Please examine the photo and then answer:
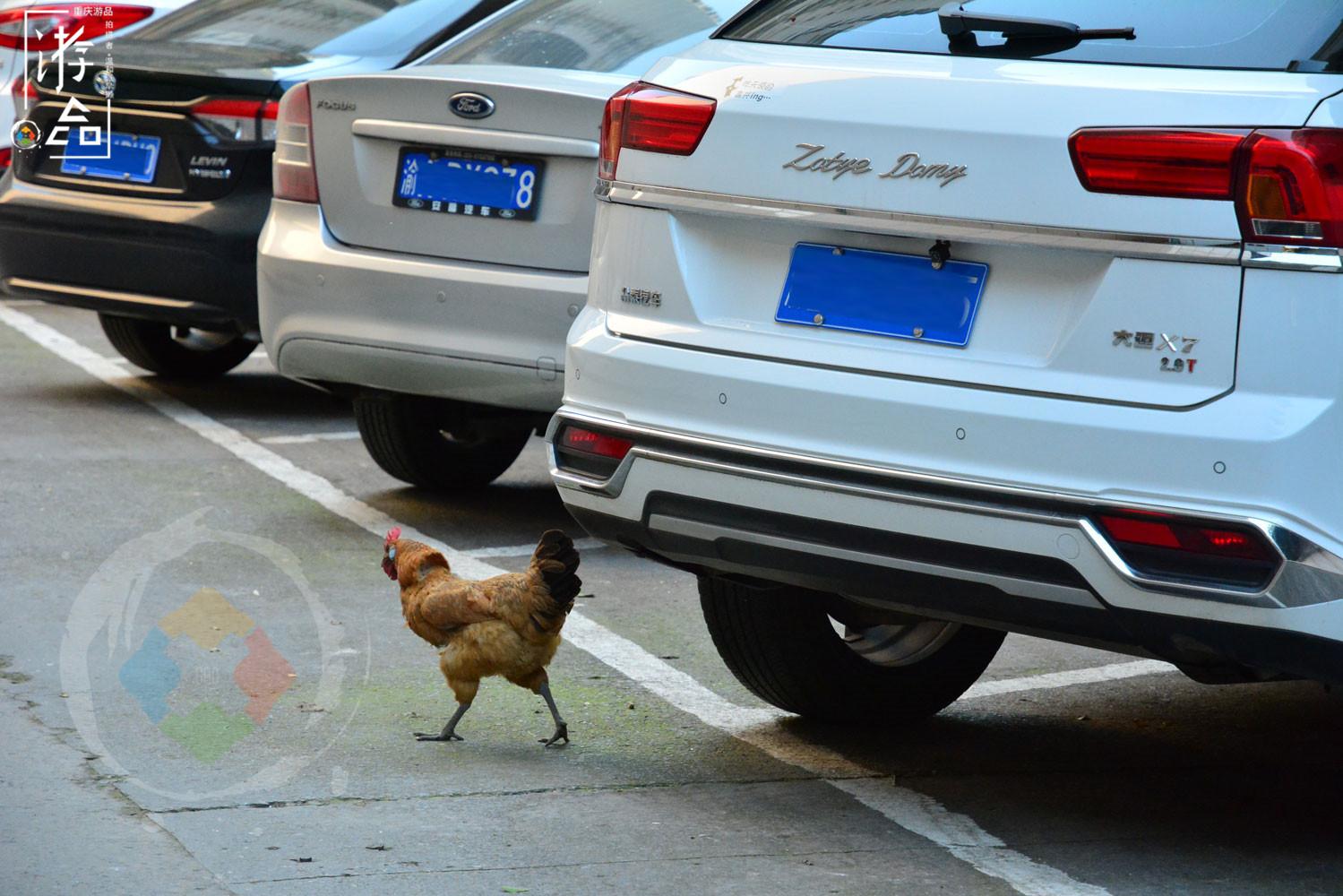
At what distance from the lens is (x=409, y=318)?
5.77 m

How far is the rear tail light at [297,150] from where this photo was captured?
6.06 m

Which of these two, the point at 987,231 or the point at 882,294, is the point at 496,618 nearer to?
the point at 882,294

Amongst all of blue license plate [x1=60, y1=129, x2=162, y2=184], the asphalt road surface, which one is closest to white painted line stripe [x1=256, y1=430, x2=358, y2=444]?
blue license plate [x1=60, y1=129, x2=162, y2=184]

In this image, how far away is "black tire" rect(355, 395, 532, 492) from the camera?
6.46m

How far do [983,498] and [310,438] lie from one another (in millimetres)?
4785

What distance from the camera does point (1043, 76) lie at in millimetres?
3359

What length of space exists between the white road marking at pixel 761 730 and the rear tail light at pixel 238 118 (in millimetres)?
1165

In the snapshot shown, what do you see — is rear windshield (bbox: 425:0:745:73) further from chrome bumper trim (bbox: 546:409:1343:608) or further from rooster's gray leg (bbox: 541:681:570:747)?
chrome bumper trim (bbox: 546:409:1343:608)

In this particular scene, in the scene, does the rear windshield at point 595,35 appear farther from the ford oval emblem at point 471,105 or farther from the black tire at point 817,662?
the black tire at point 817,662

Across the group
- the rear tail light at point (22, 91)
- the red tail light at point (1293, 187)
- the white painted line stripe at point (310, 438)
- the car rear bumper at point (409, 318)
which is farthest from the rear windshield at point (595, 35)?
the red tail light at point (1293, 187)

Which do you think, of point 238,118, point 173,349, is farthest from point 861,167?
point 173,349

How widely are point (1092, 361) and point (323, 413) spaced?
541cm

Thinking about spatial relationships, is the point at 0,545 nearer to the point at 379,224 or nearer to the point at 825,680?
the point at 379,224

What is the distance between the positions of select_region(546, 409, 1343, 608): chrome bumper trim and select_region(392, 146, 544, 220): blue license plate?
1888mm
